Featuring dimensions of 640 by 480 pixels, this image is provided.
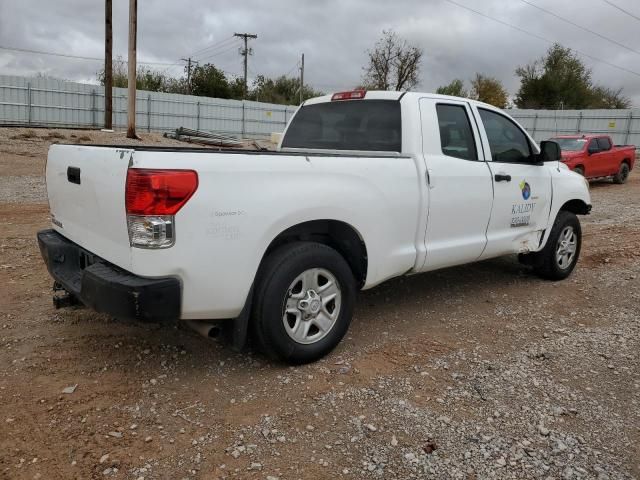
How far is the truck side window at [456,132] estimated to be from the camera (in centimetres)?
432

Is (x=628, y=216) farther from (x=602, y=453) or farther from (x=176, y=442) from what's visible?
(x=176, y=442)

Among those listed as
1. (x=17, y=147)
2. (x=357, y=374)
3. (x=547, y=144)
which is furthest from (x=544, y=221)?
(x=17, y=147)

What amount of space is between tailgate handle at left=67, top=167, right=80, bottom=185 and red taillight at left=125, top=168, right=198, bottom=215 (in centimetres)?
73

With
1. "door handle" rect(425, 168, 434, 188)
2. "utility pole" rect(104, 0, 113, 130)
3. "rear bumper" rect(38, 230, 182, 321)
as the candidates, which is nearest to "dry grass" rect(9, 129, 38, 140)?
"utility pole" rect(104, 0, 113, 130)

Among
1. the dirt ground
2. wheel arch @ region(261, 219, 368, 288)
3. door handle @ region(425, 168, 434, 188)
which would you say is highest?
door handle @ region(425, 168, 434, 188)

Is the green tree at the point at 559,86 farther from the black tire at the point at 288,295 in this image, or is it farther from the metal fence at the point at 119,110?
the black tire at the point at 288,295

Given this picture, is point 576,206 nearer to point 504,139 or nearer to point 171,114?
point 504,139

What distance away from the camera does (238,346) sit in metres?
3.17

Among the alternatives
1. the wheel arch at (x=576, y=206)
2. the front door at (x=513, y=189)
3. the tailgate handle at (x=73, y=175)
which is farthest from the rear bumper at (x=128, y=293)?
the wheel arch at (x=576, y=206)

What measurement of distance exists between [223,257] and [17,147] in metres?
17.1

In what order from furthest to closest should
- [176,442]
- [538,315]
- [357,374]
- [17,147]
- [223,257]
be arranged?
[17,147] < [538,315] < [357,374] < [223,257] < [176,442]

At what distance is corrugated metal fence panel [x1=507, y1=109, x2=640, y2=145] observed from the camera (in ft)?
96.1

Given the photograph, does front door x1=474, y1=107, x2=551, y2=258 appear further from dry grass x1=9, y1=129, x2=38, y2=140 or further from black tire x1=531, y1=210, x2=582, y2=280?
dry grass x1=9, y1=129, x2=38, y2=140

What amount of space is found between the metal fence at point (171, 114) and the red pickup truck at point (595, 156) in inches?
542
